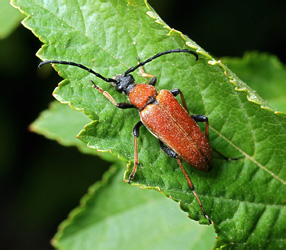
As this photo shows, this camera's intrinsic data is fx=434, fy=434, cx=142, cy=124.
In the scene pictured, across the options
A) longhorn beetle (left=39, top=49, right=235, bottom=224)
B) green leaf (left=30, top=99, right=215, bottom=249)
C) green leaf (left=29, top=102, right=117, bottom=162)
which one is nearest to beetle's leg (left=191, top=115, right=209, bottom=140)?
longhorn beetle (left=39, top=49, right=235, bottom=224)

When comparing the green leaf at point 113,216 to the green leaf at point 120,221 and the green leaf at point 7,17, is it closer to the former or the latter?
the green leaf at point 120,221

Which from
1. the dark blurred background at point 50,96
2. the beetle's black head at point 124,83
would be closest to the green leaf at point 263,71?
the dark blurred background at point 50,96

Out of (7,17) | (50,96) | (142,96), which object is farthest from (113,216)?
(7,17)

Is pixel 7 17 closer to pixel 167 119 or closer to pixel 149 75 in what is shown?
pixel 149 75

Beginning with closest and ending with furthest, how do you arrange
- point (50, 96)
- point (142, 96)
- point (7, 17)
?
point (142, 96) < point (7, 17) < point (50, 96)

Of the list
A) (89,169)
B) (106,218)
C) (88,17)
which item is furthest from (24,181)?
(88,17)

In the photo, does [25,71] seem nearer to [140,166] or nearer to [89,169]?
[89,169]
